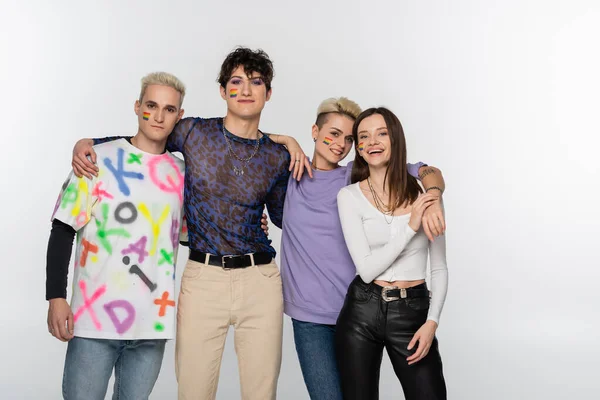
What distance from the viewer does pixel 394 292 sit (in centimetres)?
327

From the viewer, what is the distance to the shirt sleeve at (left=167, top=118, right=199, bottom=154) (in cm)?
369

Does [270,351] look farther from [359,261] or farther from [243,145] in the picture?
[243,145]

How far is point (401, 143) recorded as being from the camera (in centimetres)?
350

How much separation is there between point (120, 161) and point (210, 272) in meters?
0.65

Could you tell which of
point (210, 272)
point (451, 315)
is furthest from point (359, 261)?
point (451, 315)

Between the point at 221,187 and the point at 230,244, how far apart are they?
273mm

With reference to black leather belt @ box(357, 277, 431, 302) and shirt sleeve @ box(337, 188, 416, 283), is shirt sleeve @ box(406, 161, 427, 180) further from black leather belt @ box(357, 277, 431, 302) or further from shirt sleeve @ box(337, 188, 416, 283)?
black leather belt @ box(357, 277, 431, 302)

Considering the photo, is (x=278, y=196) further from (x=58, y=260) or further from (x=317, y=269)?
(x=58, y=260)

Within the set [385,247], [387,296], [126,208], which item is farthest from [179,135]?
[387,296]

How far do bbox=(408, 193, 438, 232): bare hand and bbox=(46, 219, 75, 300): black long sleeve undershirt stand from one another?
1.52 metres

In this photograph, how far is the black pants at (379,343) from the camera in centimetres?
327

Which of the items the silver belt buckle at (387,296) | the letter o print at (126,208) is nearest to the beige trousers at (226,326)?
the letter o print at (126,208)

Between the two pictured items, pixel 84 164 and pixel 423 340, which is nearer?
pixel 423 340

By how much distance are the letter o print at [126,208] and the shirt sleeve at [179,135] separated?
15.2 inches
